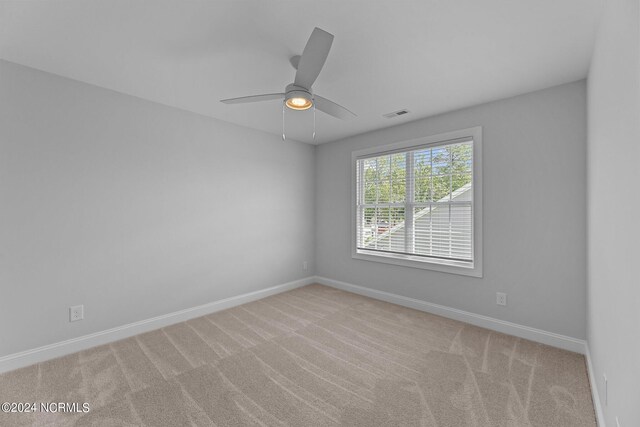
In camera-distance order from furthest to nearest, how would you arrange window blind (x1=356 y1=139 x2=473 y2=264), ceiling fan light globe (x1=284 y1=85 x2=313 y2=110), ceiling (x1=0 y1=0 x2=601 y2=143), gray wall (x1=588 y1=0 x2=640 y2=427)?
1. window blind (x1=356 y1=139 x2=473 y2=264)
2. ceiling fan light globe (x1=284 y1=85 x2=313 y2=110)
3. ceiling (x1=0 y1=0 x2=601 y2=143)
4. gray wall (x1=588 y1=0 x2=640 y2=427)

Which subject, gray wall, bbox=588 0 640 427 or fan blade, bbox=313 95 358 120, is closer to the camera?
gray wall, bbox=588 0 640 427

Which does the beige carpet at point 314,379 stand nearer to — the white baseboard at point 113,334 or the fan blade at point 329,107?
the white baseboard at point 113,334

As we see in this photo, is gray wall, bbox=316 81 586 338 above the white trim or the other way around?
above

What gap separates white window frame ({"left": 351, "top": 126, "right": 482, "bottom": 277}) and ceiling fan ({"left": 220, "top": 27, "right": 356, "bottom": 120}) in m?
1.55

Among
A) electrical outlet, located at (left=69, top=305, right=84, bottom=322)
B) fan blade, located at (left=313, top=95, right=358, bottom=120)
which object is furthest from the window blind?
electrical outlet, located at (left=69, top=305, right=84, bottom=322)

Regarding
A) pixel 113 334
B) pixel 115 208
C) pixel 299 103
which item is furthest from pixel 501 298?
pixel 115 208

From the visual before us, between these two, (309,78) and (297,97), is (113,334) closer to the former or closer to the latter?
(297,97)

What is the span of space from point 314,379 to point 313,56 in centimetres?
223

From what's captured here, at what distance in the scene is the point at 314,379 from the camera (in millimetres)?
2098

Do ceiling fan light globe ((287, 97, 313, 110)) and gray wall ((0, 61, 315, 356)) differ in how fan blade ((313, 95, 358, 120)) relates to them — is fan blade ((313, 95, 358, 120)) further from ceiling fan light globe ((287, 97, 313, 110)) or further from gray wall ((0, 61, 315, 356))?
gray wall ((0, 61, 315, 356))

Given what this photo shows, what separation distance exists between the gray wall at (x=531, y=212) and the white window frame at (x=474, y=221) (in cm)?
7

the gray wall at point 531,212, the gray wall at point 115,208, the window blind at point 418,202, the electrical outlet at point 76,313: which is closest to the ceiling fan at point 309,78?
the gray wall at point 115,208

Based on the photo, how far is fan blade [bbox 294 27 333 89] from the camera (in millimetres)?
1528

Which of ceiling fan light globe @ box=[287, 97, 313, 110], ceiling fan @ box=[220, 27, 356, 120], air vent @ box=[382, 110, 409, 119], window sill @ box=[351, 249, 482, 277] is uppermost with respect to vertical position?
air vent @ box=[382, 110, 409, 119]
